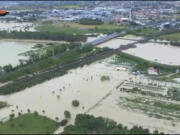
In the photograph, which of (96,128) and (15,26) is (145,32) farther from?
(96,128)

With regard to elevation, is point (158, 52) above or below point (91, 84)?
above

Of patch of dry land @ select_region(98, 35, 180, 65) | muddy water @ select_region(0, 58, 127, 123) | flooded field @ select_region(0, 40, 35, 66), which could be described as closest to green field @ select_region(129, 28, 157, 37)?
patch of dry land @ select_region(98, 35, 180, 65)

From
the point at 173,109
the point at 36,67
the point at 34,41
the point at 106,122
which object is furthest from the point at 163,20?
the point at 106,122

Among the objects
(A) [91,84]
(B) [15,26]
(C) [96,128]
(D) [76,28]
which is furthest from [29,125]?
(B) [15,26]

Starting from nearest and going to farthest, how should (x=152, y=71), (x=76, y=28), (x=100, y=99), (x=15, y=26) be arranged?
(x=100, y=99) < (x=152, y=71) < (x=76, y=28) < (x=15, y=26)

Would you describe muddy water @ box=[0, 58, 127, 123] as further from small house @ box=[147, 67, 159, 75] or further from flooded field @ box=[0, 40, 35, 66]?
flooded field @ box=[0, 40, 35, 66]

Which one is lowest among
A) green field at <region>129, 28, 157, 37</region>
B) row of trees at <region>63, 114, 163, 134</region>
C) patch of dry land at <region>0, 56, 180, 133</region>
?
patch of dry land at <region>0, 56, 180, 133</region>
